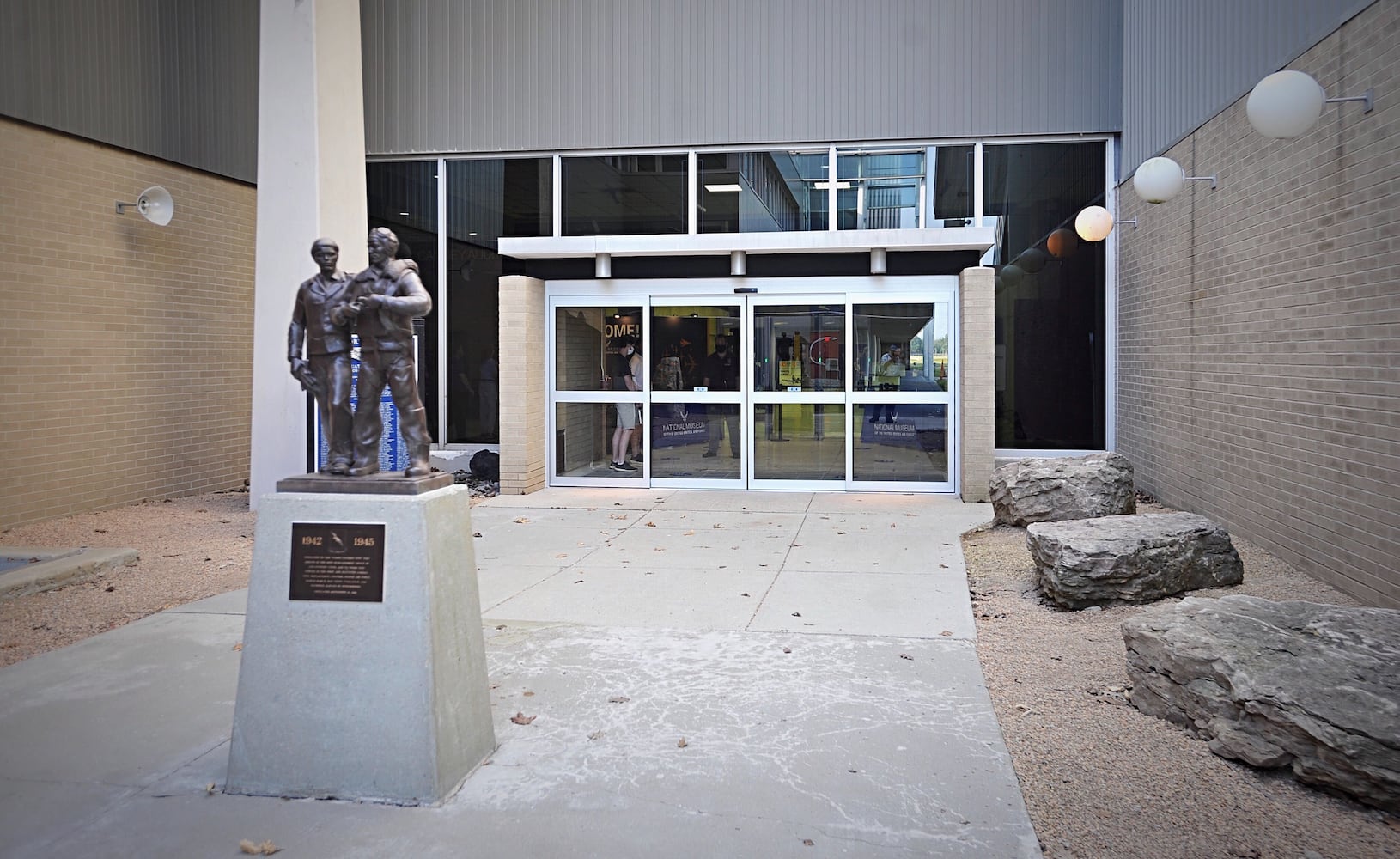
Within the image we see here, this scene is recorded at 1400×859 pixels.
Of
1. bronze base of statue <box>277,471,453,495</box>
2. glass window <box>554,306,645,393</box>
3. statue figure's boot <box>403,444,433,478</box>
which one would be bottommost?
bronze base of statue <box>277,471,453,495</box>

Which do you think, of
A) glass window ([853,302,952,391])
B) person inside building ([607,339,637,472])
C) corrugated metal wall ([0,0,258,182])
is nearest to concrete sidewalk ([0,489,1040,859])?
glass window ([853,302,952,391])

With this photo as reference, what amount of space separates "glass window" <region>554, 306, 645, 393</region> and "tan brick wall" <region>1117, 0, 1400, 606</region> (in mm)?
6657

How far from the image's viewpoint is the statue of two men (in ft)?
15.9

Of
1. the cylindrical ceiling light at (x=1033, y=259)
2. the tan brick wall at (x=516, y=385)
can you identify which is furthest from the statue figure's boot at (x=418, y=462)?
the cylindrical ceiling light at (x=1033, y=259)

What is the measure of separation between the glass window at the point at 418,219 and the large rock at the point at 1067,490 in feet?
29.1

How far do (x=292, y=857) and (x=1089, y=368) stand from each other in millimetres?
12834

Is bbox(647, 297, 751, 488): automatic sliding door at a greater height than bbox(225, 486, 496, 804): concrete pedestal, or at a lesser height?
greater

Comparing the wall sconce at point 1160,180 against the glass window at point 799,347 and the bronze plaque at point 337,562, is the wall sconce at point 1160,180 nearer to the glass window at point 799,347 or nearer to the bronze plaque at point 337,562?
the glass window at point 799,347

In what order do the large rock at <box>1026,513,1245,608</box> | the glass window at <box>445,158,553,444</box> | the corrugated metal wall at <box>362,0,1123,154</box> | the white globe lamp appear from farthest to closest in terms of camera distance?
the glass window at <box>445,158,553,444</box>, the corrugated metal wall at <box>362,0,1123,154</box>, the white globe lamp, the large rock at <box>1026,513,1245,608</box>

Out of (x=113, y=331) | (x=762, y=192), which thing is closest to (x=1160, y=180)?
(x=762, y=192)

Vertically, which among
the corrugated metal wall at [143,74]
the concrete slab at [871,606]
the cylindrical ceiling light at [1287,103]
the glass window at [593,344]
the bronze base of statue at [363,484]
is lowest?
the concrete slab at [871,606]

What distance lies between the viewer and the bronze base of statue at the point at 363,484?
4.58 m

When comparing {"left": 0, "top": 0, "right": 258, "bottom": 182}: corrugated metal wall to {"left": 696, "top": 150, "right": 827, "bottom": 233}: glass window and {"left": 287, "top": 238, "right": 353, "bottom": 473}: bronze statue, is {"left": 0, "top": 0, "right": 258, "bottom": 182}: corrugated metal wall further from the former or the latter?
{"left": 287, "top": 238, "right": 353, "bottom": 473}: bronze statue

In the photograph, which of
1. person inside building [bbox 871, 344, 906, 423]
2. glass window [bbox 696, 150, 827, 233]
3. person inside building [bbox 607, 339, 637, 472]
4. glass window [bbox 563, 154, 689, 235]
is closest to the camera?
person inside building [bbox 871, 344, 906, 423]
